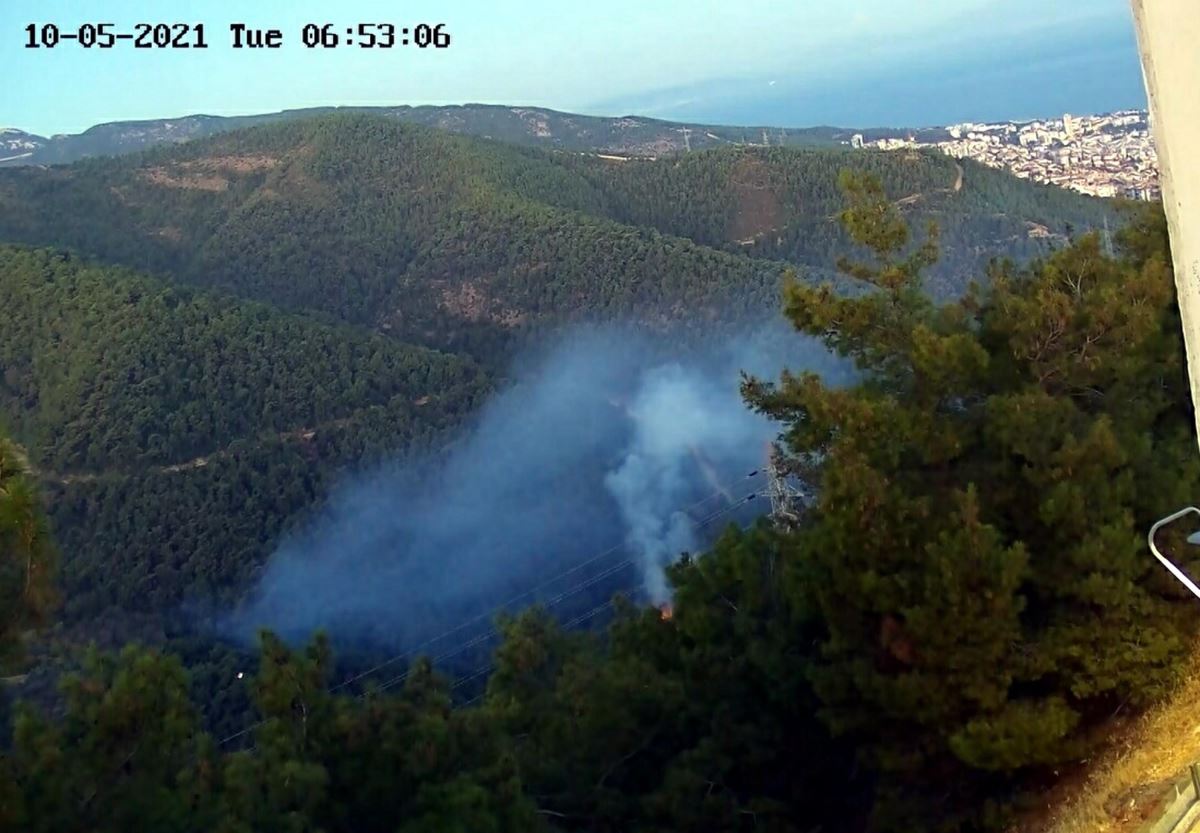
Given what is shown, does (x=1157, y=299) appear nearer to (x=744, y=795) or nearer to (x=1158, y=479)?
(x=1158, y=479)

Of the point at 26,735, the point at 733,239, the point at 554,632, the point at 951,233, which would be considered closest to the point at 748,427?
the point at 951,233

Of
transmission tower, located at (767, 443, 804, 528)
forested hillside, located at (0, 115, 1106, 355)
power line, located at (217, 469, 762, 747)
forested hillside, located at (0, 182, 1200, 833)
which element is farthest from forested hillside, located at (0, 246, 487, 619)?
forested hillside, located at (0, 182, 1200, 833)

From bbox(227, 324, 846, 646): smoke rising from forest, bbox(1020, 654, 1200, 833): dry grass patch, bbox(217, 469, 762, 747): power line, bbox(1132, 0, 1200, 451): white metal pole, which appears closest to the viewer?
bbox(1132, 0, 1200, 451): white metal pole

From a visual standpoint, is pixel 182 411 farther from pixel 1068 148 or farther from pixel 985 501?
pixel 1068 148

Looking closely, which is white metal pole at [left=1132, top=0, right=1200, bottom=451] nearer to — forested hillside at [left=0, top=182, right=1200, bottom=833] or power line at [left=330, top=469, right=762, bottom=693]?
forested hillside at [left=0, top=182, right=1200, bottom=833]

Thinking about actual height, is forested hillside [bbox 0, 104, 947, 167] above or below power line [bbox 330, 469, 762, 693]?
above

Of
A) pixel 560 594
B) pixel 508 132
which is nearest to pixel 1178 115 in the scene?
pixel 560 594
